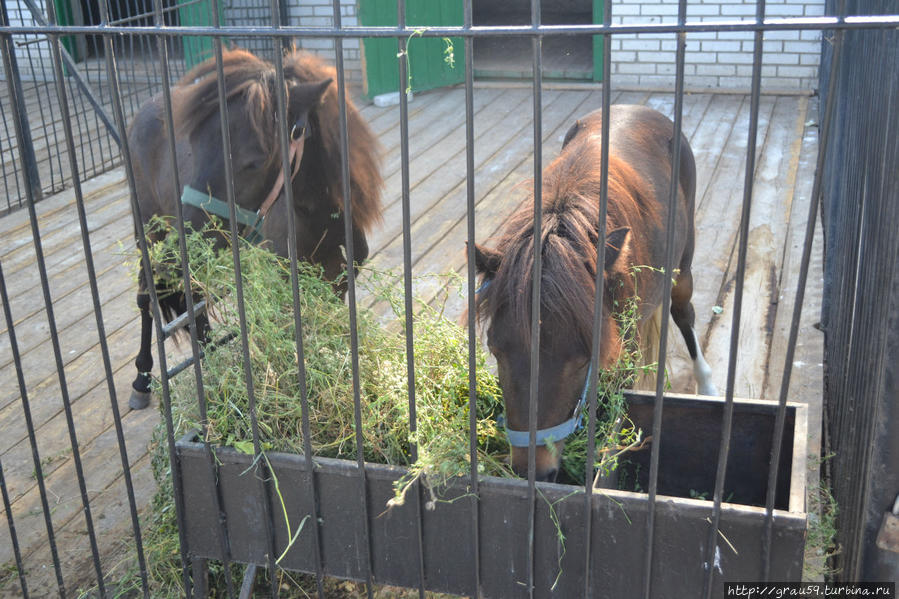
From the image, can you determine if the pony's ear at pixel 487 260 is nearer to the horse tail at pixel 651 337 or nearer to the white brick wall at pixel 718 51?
the horse tail at pixel 651 337

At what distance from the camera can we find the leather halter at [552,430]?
187 cm

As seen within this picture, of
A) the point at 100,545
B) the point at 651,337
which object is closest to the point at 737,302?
the point at 651,337

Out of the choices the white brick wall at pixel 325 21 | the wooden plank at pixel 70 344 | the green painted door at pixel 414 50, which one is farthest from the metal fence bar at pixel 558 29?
the white brick wall at pixel 325 21

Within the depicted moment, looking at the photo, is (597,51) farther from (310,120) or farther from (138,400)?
(138,400)

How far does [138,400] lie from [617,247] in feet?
8.51

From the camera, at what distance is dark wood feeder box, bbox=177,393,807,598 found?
1.66 meters

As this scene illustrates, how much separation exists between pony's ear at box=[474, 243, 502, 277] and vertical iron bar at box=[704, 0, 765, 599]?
662 mm

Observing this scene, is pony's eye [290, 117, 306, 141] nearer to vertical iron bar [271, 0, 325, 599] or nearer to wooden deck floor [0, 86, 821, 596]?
wooden deck floor [0, 86, 821, 596]

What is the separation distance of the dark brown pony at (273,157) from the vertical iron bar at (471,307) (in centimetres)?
102

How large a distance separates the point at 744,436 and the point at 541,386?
0.63 metres

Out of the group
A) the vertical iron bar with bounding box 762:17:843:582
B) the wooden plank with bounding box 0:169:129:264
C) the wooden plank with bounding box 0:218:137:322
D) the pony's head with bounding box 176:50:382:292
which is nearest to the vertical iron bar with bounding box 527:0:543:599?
the vertical iron bar with bounding box 762:17:843:582

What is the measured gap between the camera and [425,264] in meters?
4.91

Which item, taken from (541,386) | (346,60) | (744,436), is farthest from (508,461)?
(346,60)

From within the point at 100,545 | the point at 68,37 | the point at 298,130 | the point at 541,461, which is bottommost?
the point at 100,545
